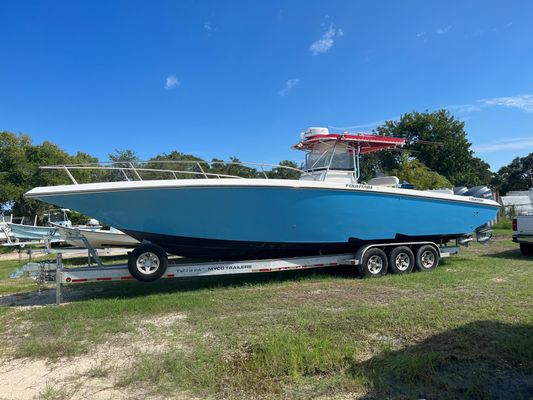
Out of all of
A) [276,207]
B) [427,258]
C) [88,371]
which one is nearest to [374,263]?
[427,258]

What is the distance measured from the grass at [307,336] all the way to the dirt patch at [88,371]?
→ 4 cm

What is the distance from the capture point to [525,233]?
10.7 meters

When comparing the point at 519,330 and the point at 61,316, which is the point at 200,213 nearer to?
the point at 61,316

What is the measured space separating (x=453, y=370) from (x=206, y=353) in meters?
2.24

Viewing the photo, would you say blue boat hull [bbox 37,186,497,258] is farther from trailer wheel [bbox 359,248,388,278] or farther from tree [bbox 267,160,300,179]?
tree [bbox 267,160,300,179]

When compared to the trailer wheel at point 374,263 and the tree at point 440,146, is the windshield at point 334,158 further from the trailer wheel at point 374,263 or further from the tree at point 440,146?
the tree at point 440,146

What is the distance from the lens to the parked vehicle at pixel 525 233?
10.7 m

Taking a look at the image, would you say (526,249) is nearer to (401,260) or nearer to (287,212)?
(401,260)

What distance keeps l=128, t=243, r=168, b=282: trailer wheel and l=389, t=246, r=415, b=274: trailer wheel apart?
446 centimetres

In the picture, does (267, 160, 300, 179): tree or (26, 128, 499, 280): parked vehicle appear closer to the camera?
(26, 128, 499, 280): parked vehicle

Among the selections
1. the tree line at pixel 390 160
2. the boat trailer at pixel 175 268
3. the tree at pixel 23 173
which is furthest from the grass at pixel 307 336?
the tree at pixel 23 173

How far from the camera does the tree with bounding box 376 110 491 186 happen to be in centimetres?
3281

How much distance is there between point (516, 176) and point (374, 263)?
5845cm

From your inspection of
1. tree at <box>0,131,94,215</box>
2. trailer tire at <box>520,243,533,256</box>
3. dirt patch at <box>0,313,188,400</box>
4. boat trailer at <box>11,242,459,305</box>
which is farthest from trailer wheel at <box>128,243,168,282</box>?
tree at <box>0,131,94,215</box>
